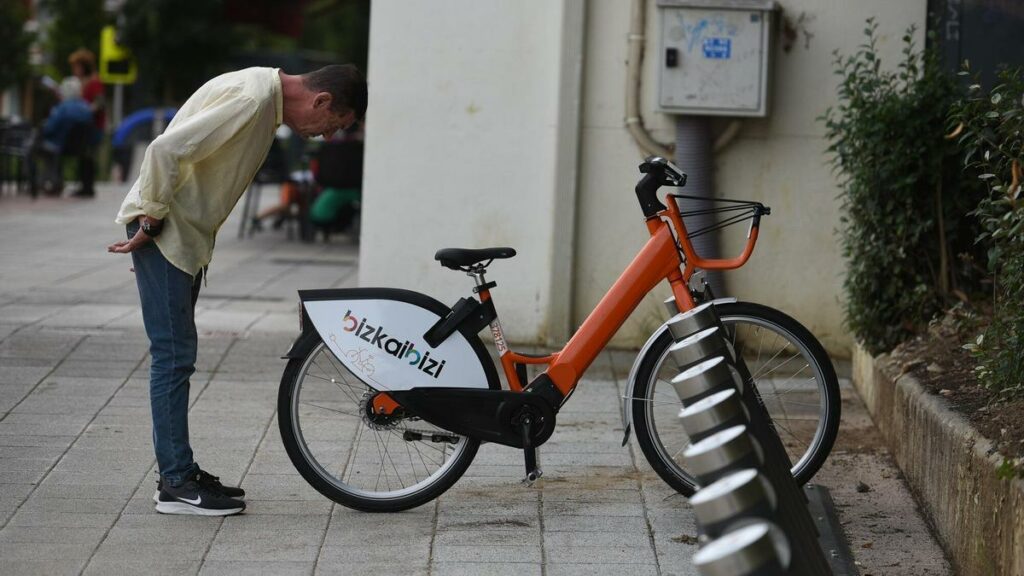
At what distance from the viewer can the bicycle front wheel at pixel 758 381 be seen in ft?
17.0

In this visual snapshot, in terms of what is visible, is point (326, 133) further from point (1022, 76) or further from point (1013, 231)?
point (1022, 76)

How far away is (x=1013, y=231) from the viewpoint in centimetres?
444

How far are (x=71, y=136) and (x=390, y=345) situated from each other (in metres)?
15.9

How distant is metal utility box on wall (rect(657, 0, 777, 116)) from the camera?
774 centimetres

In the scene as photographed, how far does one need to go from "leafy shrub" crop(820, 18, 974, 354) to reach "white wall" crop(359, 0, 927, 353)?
1260 mm

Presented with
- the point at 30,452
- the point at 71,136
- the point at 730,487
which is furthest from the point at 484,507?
the point at 71,136

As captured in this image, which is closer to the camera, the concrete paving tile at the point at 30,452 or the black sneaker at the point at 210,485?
the black sneaker at the point at 210,485

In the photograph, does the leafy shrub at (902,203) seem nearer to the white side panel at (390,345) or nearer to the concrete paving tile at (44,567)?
the white side panel at (390,345)

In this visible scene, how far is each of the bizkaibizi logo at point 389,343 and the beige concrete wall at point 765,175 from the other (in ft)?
10.6

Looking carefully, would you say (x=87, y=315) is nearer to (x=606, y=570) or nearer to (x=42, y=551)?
(x=42, y=551)

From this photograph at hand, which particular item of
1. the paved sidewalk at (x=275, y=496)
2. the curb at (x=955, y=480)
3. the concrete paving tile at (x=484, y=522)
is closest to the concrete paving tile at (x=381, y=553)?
the paved sidewalk at (x=275, y=496)

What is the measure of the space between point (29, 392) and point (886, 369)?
3.93m

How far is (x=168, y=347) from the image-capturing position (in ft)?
16.4

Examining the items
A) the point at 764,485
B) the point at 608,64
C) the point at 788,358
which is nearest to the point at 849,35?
the point at 608,64
